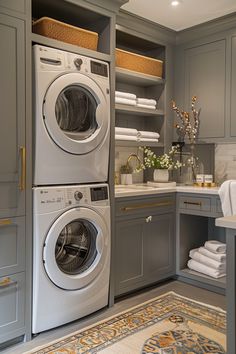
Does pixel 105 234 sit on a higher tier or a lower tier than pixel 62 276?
higher

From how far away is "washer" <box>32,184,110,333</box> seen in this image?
2199 millimetres

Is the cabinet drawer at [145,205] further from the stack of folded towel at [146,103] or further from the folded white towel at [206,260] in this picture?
the stack of folded towel at [146,103]

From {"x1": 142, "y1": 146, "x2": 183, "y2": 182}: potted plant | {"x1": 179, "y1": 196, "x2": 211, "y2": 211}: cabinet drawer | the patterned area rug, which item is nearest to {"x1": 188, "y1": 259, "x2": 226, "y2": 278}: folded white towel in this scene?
the patterned area rug

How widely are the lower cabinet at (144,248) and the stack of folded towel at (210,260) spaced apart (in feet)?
0.72

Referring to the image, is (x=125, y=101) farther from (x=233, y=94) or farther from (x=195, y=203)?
(x=195, y=203)

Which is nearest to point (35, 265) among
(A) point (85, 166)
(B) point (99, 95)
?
(A) point (85, 166)

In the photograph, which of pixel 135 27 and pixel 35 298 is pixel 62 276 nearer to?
pixel 35 298

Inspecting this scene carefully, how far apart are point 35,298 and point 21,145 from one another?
101 centimetres

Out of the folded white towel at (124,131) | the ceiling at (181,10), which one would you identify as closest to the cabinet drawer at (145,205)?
the folded white towel at (124,131)

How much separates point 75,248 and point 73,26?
5.68ft

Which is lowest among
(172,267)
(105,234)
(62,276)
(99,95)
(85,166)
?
(172,267)

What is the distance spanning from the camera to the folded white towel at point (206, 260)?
3.12 m

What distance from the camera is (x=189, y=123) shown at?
351cm

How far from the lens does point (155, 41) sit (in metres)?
3.42
